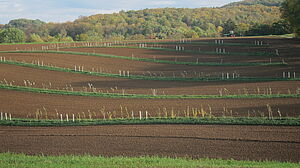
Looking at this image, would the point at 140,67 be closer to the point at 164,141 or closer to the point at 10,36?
the point at 164,141

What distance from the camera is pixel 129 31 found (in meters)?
169

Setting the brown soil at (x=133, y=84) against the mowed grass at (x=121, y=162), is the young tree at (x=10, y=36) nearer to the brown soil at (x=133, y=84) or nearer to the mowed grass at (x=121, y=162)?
the brown soil at (x=133, y=84)

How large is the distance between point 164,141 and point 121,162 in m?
5.70

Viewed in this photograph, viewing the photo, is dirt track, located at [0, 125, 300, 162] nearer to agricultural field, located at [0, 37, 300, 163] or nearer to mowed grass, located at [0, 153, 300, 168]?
agricultural field, located at [0, 37, 300, 163]

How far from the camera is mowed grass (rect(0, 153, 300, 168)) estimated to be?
17.2m

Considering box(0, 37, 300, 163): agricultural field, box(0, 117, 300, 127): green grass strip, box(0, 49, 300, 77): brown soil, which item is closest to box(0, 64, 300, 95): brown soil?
box(0, 37, 300, 163): agricultural field

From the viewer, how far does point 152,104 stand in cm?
3709

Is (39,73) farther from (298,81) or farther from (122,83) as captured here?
(298,81)

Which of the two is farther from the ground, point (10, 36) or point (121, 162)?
point (10, 36)

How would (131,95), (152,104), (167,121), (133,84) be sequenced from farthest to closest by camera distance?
(133,84)
(131,95)
(152,104)
(167,121)

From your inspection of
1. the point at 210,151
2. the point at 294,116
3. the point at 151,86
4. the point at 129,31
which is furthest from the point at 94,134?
A: the point at 129,31

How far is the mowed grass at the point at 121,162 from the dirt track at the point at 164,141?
134cm

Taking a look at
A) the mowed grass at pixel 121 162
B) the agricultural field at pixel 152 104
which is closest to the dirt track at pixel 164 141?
the agricultural field at pixel 152 104

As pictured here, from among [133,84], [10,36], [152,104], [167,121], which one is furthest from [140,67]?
[10,36]
